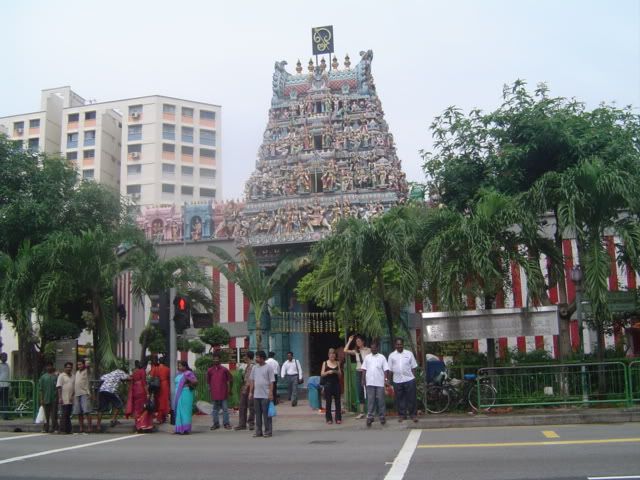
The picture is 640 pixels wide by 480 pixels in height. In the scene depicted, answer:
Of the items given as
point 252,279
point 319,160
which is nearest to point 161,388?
point 252,279

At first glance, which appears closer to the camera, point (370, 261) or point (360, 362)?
point (360, 362)

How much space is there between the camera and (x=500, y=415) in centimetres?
1445

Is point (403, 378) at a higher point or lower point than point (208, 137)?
lower

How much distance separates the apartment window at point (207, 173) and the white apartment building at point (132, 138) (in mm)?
110

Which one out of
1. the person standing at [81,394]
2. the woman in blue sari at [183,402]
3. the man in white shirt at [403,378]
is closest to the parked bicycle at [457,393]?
the man in white shirt at [403,378]

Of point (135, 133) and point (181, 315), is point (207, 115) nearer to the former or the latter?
point (135, 133)

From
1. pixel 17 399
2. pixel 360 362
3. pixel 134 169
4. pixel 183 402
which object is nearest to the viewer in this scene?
pixel 183 402

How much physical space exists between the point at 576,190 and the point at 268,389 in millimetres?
8070

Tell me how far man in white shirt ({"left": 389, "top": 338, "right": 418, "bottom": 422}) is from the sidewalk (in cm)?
30

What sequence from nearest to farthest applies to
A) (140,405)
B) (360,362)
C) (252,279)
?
(140,405), (360,362), (252,279)

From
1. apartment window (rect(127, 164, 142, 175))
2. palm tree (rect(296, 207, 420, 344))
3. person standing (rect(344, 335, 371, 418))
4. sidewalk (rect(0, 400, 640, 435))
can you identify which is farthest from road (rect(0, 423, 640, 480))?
apartment window (rect(127, 164, 142, 175))

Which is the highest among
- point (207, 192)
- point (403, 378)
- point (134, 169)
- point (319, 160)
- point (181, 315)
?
point (134, 169)

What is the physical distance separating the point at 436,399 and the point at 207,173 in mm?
57765

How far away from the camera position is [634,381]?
14.6 m
